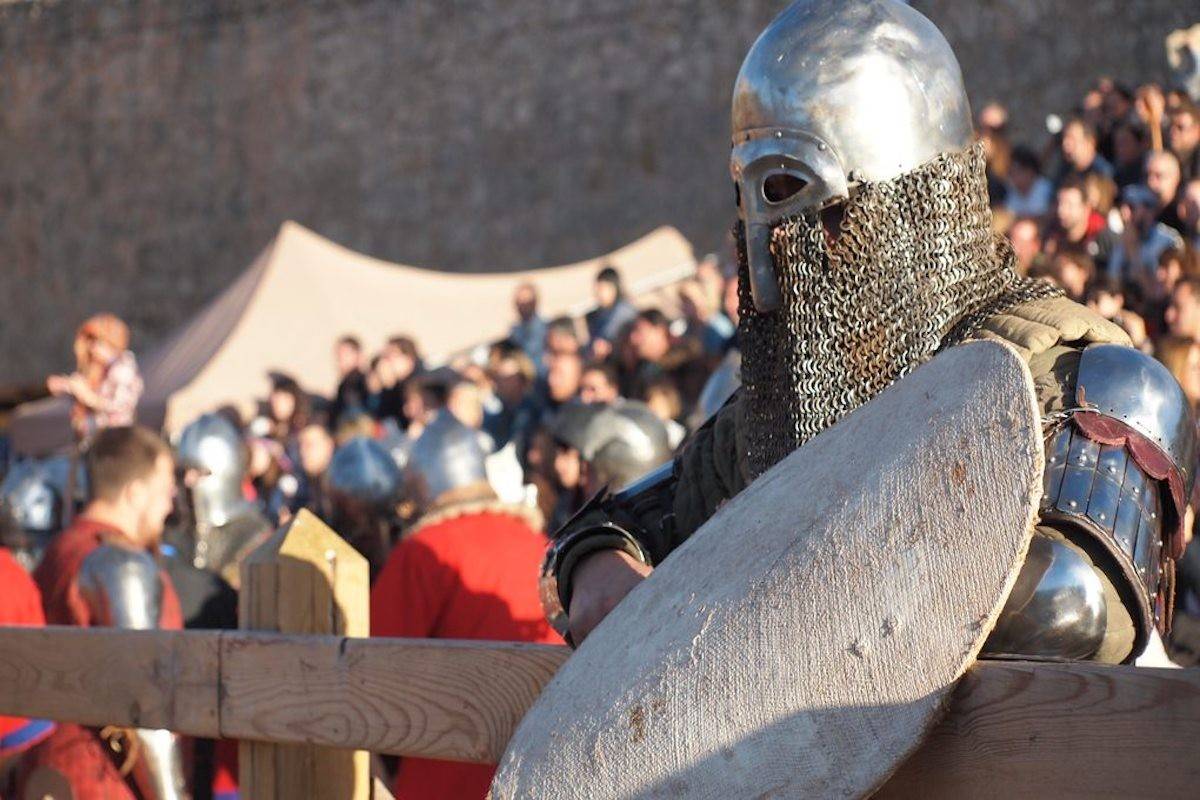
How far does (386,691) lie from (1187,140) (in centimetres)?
645

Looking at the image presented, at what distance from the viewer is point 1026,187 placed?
855 cm

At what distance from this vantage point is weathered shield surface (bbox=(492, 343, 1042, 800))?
1.59 meters

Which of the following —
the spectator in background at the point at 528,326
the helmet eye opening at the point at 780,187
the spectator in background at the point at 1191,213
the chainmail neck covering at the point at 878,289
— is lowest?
the chainmail neck covering at the point at 878,289

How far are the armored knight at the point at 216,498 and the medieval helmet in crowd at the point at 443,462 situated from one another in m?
1.61

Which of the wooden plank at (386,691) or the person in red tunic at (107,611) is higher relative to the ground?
the person in red tunic at (107,611)

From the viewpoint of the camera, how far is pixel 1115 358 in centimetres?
209

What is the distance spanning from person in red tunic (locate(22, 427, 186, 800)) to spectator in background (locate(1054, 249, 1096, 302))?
338 cm

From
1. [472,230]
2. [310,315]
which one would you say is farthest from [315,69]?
[310,315]

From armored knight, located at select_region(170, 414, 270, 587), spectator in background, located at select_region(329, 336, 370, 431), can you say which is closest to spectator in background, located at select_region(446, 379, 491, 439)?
armored knight, located at select_region(170, 414, 270, 587)

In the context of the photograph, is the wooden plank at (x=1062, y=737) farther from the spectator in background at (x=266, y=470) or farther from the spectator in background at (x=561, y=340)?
the spectator in background at (x=266, y=470)

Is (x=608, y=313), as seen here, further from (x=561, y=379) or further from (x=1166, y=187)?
(x=1166, y=187)

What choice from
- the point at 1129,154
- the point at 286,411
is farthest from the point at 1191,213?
the point at 286,411

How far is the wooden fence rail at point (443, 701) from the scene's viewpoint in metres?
1.55

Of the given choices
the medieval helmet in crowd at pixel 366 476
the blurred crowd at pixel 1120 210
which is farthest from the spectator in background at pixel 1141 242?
the medieval helmet in crowd at pixel 366 476
